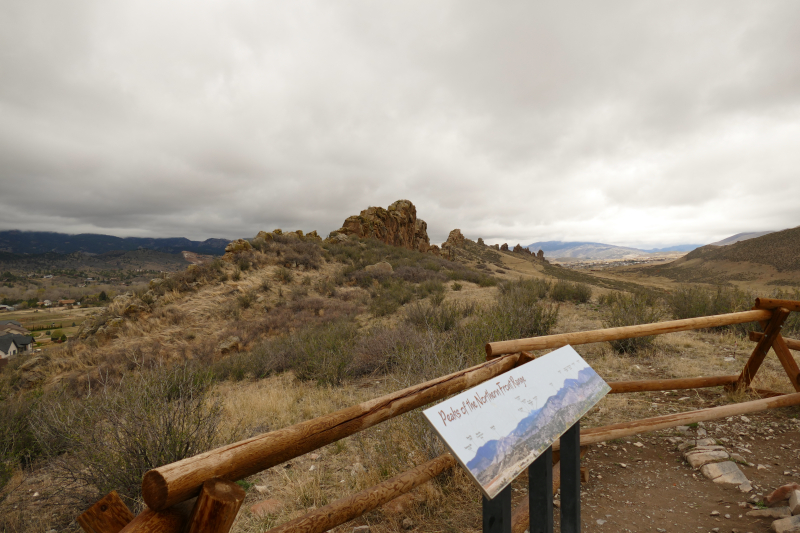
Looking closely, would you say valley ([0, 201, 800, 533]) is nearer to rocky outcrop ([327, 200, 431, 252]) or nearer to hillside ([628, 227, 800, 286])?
rocky outcrop ([327, 200, 431, 252])

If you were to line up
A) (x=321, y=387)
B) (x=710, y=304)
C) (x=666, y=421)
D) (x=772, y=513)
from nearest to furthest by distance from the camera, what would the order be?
(x=772, y=513) → (x=666, y=421) → (x=321, y=387) → (x=710, y=304)

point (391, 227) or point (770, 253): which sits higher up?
point (391, 227)

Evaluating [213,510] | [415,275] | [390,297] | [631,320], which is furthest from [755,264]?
[213,510]

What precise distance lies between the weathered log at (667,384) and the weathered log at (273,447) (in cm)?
263

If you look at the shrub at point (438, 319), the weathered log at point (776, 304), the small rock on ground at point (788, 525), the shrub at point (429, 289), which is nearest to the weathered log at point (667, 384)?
the weathered log at point (776, 304)

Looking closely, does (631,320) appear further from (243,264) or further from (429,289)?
(243,264)

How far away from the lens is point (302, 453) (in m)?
1.33

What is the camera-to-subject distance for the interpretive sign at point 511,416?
130cm

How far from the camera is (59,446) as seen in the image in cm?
404

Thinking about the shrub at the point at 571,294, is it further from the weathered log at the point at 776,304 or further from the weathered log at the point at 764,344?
the weathered log at the point at 776,304

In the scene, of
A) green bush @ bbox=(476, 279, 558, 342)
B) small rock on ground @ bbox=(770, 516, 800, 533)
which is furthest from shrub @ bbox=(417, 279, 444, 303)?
small rock on ground @ bbox=(770, 516, 800, 533)

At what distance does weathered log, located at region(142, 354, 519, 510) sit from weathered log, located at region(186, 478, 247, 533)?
56 millimetres

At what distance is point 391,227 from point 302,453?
28.8m

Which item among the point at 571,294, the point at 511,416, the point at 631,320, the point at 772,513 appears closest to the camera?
the point at 511,416
